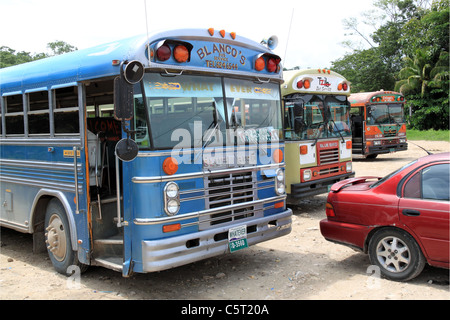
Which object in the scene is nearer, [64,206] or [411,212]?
[411,212]

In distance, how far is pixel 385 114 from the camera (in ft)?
59.9

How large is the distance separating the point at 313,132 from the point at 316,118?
35 centimetres

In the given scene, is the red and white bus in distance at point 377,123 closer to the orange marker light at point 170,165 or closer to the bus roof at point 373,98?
the bus roof at point 373,98

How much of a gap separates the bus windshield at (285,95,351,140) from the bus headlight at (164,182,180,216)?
16.0 feet

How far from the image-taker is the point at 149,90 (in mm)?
4617

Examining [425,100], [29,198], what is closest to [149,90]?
[29,198]

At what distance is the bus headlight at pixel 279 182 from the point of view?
5.88 m

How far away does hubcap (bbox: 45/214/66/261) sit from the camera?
5727 mm

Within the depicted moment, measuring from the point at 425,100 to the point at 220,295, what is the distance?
30.2 metres

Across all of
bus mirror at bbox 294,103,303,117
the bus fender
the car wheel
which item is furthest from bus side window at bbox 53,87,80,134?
bus mirror at bbox 294,103,303,117

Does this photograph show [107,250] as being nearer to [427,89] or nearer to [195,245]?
[195,245]

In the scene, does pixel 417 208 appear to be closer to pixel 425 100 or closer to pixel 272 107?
pixel 272 107

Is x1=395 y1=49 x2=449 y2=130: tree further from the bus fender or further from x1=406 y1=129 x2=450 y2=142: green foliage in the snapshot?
the bus fender

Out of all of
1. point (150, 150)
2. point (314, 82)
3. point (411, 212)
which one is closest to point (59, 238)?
point (150, 150)
